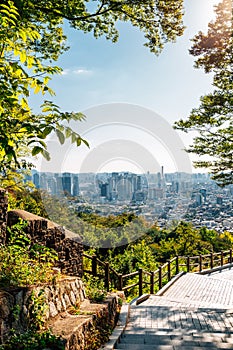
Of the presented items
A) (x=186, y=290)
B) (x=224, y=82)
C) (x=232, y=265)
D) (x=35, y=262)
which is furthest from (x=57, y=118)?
(x=232, y=265)

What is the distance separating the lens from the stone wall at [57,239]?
22.3 ft

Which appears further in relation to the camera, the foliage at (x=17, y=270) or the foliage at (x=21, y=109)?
the foliage at (x=17, y=270)

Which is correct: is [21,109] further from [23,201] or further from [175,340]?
[23,201]

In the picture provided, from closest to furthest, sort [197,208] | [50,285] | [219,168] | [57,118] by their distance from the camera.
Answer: [57,118] < [50,285] < [219,168] < [197,208]

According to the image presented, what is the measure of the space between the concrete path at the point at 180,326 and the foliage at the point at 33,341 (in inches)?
69.8

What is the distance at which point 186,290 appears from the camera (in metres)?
13.4

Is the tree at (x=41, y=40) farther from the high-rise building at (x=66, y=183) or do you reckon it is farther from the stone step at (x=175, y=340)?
the high-rise building at (x=66, y=183)

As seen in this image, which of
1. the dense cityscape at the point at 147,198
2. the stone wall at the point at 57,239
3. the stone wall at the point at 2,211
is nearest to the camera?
the stone wall at the point at 2,211

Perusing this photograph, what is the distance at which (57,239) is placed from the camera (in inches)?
305

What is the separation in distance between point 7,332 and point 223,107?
10228 mm

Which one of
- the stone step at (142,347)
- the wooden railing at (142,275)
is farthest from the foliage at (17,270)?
the wooden railing at (142,275)

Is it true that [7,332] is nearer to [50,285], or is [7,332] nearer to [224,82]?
Answer: [50,285]

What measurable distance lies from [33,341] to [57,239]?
383cm

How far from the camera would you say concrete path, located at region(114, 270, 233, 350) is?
5.52 metres
